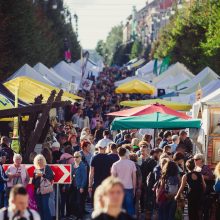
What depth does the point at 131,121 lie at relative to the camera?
20469 millimetres

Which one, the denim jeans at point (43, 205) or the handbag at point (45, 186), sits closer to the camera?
the handbag at point (45, 186)

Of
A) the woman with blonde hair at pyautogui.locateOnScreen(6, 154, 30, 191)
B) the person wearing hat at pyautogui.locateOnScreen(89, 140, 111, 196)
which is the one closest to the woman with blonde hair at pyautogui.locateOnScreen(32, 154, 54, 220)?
the woman with blonde hair at pyautogui.locateOnScreen(6, 154, 30, 191)

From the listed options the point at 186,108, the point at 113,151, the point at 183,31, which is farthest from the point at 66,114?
the point at 183,31

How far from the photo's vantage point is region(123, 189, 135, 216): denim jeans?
1564 cm

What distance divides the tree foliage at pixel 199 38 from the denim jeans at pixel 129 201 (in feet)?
112

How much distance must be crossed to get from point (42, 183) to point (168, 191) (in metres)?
2.06

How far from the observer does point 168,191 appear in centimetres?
1541

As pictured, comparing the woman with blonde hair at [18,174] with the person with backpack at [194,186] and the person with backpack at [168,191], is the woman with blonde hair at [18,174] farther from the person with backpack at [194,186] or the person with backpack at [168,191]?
the person with backpack at [194,186]

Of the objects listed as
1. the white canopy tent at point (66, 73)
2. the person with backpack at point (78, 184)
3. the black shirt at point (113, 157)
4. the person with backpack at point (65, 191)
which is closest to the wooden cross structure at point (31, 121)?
the person with backpack at point (65, 191)

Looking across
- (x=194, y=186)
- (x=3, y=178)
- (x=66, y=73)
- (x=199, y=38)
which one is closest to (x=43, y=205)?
(x=3, y=178)

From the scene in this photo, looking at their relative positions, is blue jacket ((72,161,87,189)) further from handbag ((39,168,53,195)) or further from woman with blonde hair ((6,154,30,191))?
woman with blonde hair ((6,154,30,191))

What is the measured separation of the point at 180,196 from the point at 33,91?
13.5 meters

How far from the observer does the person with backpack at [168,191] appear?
15312mm

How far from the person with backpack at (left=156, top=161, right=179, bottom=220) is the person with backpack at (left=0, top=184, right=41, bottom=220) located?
6348mm
